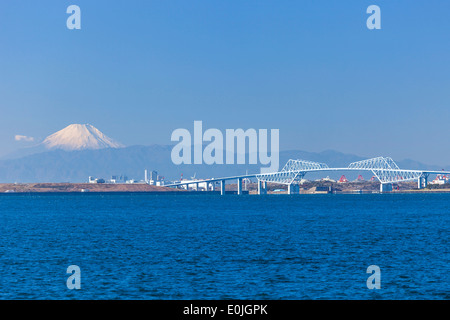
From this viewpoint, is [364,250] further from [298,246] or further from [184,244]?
[184,244]

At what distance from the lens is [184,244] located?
162ft

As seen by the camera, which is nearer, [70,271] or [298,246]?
[70,271]

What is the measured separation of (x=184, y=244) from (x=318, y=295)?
23.2 m

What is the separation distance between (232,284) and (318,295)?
14.1ft

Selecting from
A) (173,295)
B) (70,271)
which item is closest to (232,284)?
(173,295)
